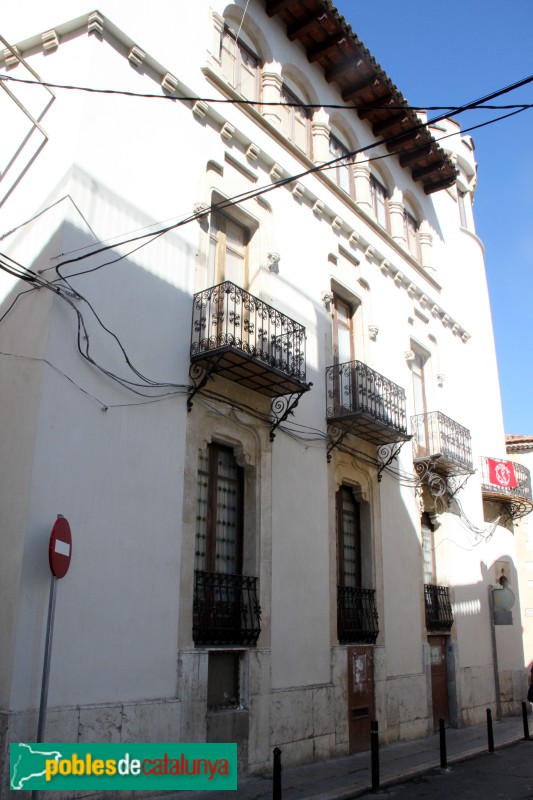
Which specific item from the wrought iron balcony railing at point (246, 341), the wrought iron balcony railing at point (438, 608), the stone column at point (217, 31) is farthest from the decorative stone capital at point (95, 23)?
the wrought iron balcony railing at point (438, 608)

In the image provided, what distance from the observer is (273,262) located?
13.0m

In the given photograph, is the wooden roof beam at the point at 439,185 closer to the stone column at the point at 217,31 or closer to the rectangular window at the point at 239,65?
the rectangular window at the point at 239,65

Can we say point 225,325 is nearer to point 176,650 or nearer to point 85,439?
point 85,439

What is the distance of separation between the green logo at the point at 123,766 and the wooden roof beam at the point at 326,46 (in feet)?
45.4

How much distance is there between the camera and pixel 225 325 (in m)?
11.3

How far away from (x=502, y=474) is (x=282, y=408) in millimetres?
10482

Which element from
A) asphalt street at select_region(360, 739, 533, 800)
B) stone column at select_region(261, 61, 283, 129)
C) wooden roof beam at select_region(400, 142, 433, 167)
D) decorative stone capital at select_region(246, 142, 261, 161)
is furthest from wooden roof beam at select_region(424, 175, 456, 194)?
asphalt street at select_region(360, 739, 533, 800)

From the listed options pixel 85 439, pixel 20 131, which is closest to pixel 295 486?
pixel 85 439

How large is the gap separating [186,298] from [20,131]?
134 inches

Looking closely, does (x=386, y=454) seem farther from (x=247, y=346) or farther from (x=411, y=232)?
(x=411, y=232)

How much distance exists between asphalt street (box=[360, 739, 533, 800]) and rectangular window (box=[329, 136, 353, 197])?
11.8 metres

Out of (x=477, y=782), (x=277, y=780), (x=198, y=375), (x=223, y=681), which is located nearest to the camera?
(x=277, y=780)

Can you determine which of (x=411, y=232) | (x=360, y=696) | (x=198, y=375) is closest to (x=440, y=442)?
(x=411, y=232)

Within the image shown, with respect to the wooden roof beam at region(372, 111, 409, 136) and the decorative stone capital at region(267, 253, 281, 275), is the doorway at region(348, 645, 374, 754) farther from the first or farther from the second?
the wooden roof beam at region(372, 111, 409, 136)
